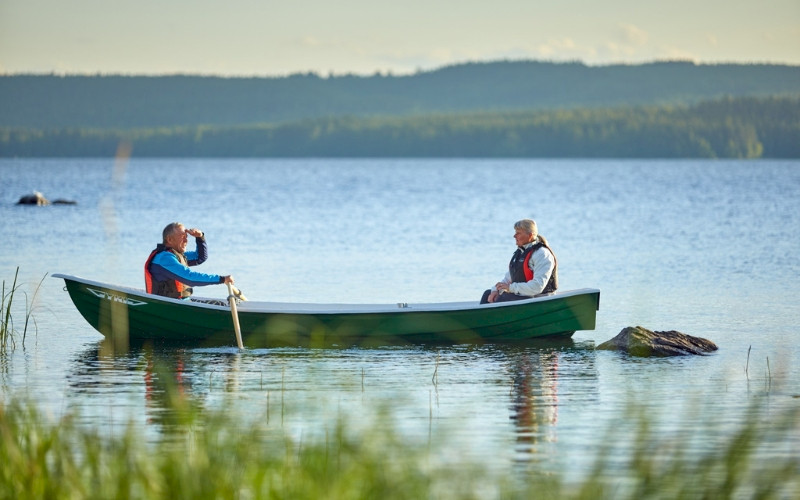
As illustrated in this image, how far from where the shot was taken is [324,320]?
40.7 feet

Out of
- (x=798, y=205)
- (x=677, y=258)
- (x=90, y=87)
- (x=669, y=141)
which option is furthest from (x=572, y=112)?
(x=677, y=258)

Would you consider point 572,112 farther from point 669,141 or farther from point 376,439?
point 376,439

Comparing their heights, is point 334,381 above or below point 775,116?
below

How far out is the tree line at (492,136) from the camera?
124 meters

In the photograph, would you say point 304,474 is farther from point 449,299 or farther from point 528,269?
point 449,299

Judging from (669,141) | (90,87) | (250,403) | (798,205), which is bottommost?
(250,403)

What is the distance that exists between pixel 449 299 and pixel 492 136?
12510 centimetres

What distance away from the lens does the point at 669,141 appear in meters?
128

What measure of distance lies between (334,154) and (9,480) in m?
151

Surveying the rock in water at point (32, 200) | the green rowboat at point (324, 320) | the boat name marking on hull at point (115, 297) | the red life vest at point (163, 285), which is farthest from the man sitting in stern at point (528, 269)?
the rock in water at point (32, 200)

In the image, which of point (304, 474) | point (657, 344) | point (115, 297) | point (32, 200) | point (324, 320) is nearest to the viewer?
point (304, 474)

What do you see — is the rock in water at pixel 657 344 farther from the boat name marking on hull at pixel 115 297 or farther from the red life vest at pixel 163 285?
the boat name marking on hull at pixel 115 297

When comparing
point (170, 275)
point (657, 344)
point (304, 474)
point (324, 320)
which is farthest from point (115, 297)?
point (304, 474)

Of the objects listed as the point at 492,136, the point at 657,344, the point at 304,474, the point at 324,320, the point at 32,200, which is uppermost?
the point at 492,136
